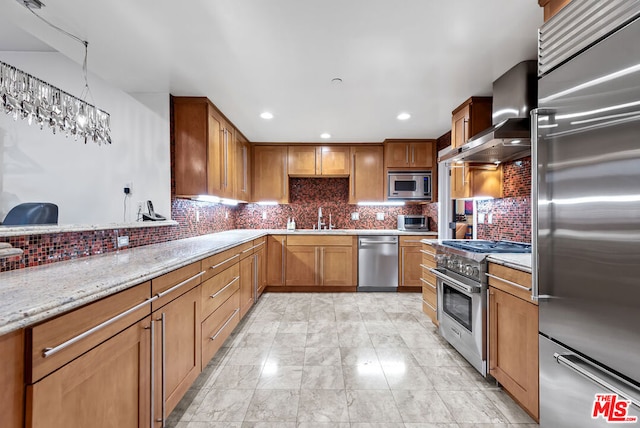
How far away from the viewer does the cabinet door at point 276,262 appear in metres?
4.15

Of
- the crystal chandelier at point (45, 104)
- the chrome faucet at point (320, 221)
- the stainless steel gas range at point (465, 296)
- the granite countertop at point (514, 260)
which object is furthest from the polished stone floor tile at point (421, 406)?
the chrome faucet at point (320, 221)

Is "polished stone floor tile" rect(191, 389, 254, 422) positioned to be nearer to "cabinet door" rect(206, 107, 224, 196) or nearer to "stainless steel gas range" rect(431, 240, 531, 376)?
"stainless steel gas range" rect(431, 240, 531, 376)

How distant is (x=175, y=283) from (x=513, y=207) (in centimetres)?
287

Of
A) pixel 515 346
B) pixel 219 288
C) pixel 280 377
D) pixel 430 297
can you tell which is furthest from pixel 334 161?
pixel 515 346

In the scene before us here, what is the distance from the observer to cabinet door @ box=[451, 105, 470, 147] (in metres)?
2.78

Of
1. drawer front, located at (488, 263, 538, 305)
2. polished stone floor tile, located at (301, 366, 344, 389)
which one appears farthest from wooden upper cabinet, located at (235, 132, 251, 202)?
drawer front, located at (488, 263, 538, 305)

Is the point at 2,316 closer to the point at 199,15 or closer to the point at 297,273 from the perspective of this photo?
the point at 199,15

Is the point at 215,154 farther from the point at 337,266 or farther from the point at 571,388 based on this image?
the point at 571,388

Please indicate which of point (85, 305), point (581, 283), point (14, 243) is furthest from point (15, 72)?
point (581, 283)

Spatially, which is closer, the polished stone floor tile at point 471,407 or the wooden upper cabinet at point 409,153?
the polished stone floor tile at point 471,407

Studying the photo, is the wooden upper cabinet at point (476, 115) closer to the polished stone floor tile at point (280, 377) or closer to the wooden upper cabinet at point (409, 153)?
the wooden upper cabinet at point (409, 153)

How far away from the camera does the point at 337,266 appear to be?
4160 millimetres

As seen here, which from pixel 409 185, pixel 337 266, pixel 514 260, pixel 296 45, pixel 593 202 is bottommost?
pixel 337 266

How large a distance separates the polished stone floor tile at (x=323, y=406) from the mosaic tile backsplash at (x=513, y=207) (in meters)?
2.04
